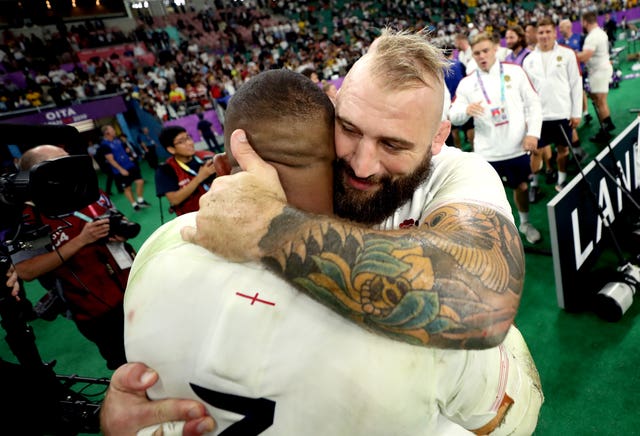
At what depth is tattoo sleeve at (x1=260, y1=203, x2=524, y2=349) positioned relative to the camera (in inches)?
29.5

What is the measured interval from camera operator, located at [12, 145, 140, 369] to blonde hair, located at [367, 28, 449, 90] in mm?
2148

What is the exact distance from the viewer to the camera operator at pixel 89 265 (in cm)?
244

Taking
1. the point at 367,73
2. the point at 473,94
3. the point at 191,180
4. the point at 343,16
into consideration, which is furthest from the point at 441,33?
the point at 367,73

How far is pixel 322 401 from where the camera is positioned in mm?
758

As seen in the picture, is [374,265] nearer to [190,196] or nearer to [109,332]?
[109,332]

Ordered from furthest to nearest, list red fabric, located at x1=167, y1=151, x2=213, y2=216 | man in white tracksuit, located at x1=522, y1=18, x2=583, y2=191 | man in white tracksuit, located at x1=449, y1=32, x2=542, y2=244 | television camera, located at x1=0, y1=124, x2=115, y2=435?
man in white tracksuit, located at x1=522, y1=18, x2=583, y2=191
man in white tracksuit, located at x1=449, y1=32, x2=542, y2=244
red fabric, located at x1=167, y1=151, x2=213, y2=216
television camera, located at x1=0, y1=124, x2=115, y2=435

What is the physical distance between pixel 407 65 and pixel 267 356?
965 mm

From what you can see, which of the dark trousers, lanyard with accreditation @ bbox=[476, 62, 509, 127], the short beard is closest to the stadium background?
the dark trousers

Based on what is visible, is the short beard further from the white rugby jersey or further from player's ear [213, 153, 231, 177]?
player's ear [213, 153, 231, 177]

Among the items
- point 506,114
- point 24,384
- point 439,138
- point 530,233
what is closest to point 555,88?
point 506,114

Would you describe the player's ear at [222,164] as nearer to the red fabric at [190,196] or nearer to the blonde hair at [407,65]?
the blonde hair at [407,65]

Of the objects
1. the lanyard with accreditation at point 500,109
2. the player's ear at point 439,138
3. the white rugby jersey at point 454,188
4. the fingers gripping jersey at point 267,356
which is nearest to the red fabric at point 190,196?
the white rugby jersey at point 454,188

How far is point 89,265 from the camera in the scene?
263cm

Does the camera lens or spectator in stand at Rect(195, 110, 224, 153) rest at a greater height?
the camera lens
